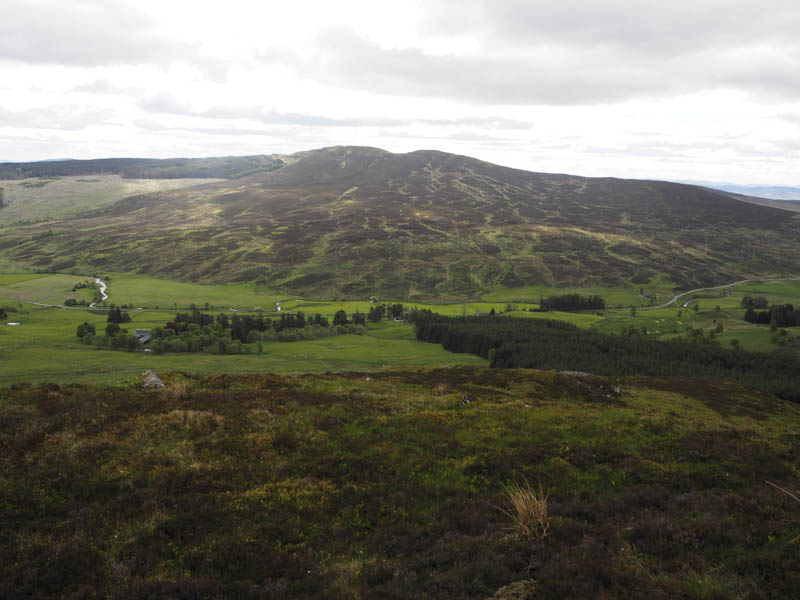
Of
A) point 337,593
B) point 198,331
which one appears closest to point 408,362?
point 198,331

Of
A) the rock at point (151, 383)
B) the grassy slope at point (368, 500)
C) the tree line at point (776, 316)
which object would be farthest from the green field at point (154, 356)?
the tree line at point (776, 316)

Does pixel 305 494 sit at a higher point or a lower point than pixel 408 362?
higher

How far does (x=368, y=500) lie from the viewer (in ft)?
58.9

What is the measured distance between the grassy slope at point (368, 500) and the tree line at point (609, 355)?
74762 millimetres

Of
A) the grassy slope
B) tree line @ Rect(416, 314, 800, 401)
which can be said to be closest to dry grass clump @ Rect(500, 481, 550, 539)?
the grassy slope

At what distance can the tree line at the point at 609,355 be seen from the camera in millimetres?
99438

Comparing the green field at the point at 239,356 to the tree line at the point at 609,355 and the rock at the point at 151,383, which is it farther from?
the rock at the point at 151,383

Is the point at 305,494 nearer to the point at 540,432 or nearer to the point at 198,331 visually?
the point at 540,432

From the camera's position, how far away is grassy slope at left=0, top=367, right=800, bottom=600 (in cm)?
1255

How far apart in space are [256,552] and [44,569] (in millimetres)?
6274

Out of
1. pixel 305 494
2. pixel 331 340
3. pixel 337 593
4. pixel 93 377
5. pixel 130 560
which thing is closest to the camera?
pixel 337 593

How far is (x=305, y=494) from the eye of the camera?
1803 centimetres

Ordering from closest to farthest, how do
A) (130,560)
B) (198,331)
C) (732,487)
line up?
(130,560), (732,487), (198,331)

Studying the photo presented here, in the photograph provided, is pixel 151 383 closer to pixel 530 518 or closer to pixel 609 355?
pixel 530 518
